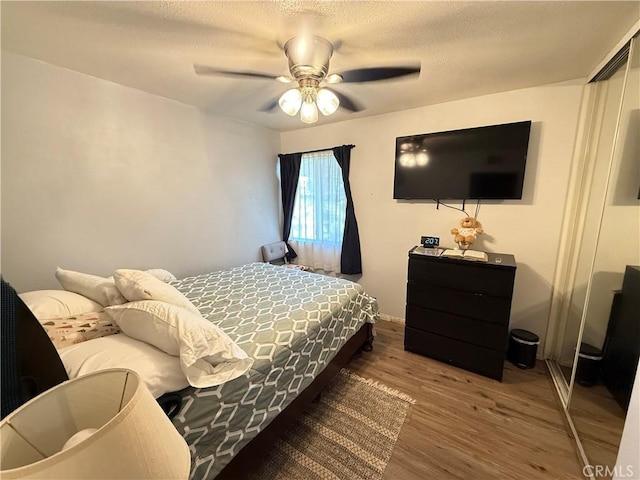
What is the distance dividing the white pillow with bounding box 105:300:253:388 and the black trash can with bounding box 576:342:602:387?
228 centimetres

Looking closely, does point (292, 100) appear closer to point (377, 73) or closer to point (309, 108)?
point (309, 108)

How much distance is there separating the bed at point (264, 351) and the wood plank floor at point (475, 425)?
586 mm

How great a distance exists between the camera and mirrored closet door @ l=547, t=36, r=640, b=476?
147 cm

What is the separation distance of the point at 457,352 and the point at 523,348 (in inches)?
23.2

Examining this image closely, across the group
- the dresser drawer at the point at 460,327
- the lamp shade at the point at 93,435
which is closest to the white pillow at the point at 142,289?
the lamp shade at the point at 93,435

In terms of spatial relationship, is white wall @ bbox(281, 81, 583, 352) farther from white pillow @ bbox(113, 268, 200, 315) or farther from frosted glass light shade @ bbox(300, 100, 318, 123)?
white pillow @ bbox(113, 268, 200, 315)

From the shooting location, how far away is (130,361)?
1029mm

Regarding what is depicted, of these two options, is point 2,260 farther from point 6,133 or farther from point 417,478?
point 417,478

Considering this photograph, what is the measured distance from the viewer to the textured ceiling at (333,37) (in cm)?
132

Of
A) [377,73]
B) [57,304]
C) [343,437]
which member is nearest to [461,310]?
[343,437]

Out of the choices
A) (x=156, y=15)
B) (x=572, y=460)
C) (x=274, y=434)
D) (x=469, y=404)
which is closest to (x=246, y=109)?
(x=156, y=15)

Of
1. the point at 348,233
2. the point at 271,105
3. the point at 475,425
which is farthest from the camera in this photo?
the point at 348,233

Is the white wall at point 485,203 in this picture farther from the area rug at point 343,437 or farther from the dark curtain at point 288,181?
the area rug at point 343,437

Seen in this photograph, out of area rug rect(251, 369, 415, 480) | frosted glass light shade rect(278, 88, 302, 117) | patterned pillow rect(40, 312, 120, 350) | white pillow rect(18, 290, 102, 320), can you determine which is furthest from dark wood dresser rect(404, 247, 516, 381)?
white pillow rect(18, 290, 102, 320)
